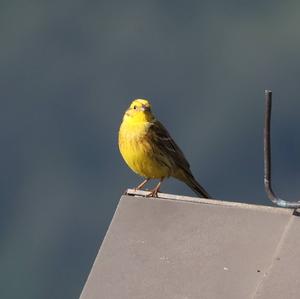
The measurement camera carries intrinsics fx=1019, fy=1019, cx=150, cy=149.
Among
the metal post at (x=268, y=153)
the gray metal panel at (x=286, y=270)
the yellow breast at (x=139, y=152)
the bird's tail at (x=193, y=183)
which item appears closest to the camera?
the gray metal panel at (x=286, y=270)

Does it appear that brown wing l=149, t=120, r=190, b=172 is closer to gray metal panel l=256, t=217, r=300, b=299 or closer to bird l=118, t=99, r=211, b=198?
bird l=118, t=99, r=211, b=198

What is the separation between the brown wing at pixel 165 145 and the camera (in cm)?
810

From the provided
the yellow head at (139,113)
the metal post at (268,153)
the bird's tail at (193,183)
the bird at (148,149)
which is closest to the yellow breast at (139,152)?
the bird at (148,149)

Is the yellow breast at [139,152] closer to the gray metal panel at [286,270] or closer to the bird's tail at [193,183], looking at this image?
the bird's tail at [193,183]

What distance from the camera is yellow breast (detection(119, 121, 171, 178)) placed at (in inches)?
312

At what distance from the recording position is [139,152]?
794cm

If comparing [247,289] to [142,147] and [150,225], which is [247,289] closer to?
[150,225]

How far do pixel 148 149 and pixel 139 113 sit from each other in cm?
37

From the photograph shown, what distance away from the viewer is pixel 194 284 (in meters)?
4.34

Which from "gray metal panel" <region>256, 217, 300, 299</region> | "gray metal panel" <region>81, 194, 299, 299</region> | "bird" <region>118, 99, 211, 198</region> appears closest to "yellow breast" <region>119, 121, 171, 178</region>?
"bird" <region>118, 99, 211, 198</region>

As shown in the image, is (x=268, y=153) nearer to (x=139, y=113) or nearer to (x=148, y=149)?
(x=148, y=149)

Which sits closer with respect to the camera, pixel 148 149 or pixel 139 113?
pixel 148 149

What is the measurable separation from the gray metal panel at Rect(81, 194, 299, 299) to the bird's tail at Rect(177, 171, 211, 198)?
133 inches

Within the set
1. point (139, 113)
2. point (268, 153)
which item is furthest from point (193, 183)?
A: point (268, 153)
